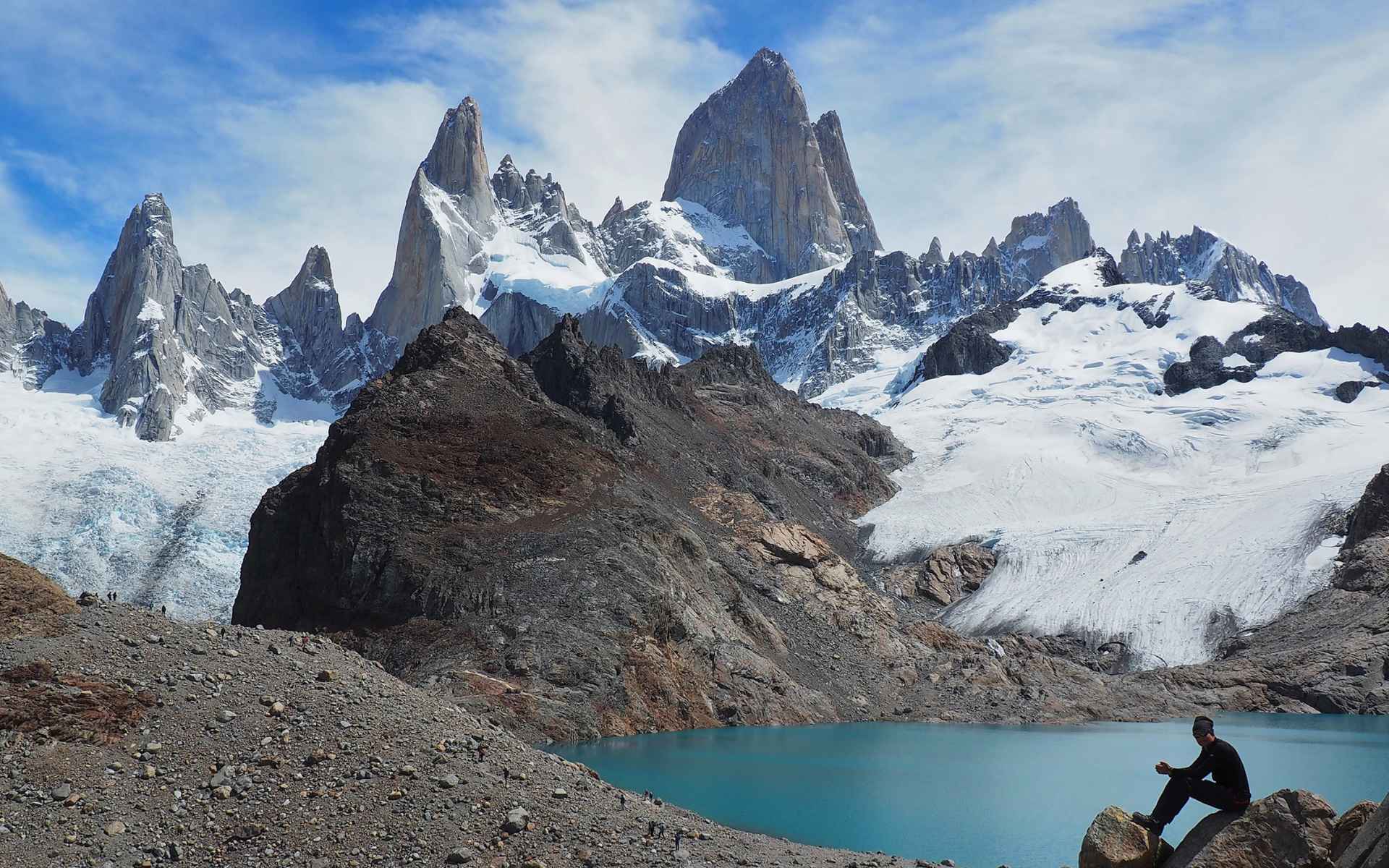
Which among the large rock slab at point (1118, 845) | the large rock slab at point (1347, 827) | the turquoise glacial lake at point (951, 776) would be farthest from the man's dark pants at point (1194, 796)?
the turquoise glacial lake at point (951, 776)

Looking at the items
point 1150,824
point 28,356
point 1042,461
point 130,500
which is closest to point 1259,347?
point 1042,461

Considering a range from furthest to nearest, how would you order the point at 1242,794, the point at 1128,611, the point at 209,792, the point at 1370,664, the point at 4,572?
the point at 1128,611, the point at 1370,664, the point at 4,572, the point at 209,792, the point at 1242,794

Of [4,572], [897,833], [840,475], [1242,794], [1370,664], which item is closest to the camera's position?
[1242,794]

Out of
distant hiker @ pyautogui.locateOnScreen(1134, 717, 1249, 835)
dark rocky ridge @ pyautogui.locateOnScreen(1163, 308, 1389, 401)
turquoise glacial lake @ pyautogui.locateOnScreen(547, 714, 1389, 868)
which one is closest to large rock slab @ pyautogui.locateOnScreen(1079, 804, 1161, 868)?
distant hiker @ pyautogui.locateOnScreen(1134, 717, 1249, 835)

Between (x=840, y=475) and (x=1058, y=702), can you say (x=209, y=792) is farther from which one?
(x=840, y=475)

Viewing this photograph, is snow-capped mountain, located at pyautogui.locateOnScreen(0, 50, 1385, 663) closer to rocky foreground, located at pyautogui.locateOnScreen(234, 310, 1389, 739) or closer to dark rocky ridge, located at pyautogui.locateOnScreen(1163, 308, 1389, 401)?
dark rocky ridge, located at pyautogui.locateOnScreen(1163, 308, 1389, 401)

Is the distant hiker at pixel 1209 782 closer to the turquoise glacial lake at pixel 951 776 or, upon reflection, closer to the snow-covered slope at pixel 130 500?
the turquoise glacial lake at pixel 951 776

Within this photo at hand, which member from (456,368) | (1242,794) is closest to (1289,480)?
(456,368)
